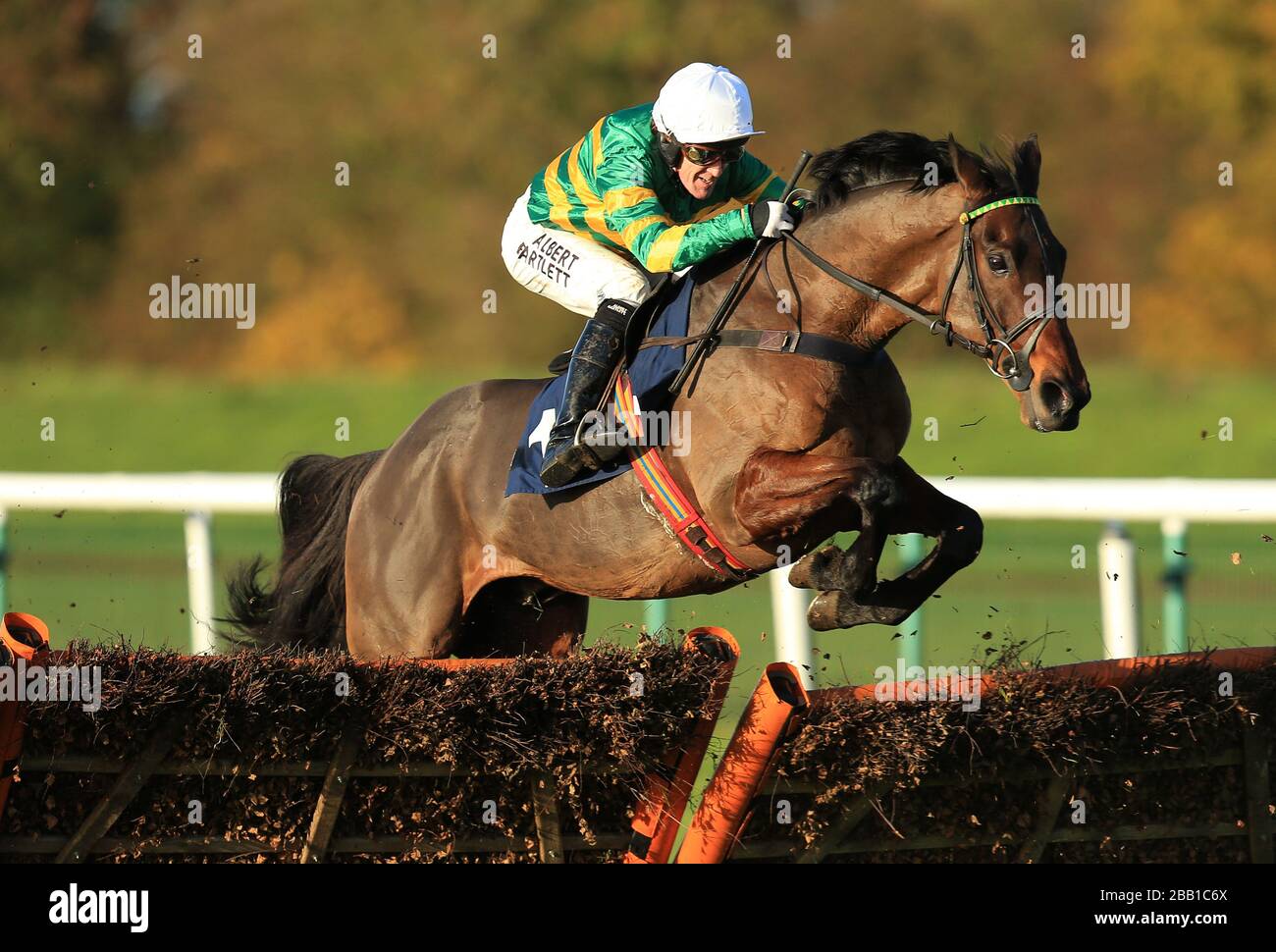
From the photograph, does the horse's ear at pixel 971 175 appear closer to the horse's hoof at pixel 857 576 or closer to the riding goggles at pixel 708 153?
the riding goggles at pixel 708 153

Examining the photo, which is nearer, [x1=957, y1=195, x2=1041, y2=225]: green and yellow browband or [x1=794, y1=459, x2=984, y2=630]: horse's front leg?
[x1=957, y1=195, x2=1041, y2=225]: green and yellow browband

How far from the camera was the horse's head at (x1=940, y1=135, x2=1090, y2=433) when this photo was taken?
162 inches

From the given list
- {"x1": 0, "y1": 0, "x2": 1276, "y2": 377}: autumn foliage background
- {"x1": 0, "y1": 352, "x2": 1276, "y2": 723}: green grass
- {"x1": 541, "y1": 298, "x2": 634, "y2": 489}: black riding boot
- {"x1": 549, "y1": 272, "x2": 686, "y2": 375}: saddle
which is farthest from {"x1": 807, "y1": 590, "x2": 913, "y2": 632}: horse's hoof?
{"x1": 0, "y1": 0, "x2": 1276, "y2": 377}: autumn foliage background

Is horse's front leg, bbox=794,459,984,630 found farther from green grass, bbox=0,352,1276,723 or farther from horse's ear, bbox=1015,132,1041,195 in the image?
green grass, bbox=0,352,1276,723

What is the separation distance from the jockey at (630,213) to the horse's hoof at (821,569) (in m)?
0.69

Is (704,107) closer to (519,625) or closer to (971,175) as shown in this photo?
(971,175)

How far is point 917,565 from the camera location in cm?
459

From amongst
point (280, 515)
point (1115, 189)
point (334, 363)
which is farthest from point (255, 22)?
point (280, 515)

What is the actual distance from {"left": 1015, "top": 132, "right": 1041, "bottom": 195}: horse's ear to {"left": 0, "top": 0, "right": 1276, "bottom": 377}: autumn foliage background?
15.6 metres

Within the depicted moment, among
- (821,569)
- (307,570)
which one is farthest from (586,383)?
(307,570)

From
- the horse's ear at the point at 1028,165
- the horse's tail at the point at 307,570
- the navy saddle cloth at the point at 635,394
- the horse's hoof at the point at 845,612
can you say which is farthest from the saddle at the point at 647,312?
the horse's tail at the point at 307,570

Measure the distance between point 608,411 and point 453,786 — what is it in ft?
3.87

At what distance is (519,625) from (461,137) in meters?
18.5

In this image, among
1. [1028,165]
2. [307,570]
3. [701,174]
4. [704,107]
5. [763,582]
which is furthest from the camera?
[763,582]
